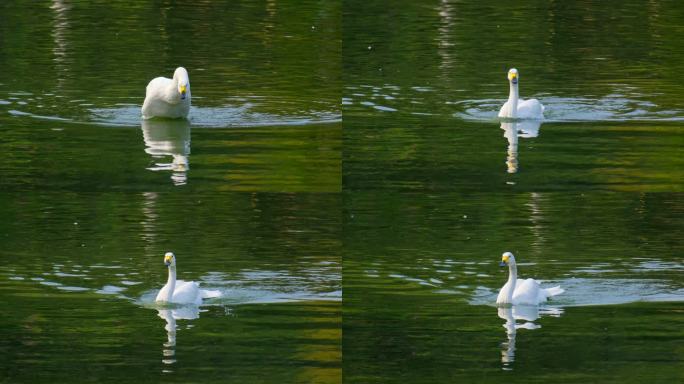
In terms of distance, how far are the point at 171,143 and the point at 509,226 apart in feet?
10.4

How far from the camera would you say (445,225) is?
19000 mm

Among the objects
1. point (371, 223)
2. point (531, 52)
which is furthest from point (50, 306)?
point (531, 52)

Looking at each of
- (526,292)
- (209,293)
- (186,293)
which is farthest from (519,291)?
(186,293)

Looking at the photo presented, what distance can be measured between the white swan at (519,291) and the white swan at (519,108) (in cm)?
148

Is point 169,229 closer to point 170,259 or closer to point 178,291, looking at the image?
point 170,259

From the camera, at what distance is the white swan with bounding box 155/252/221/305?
18625 mm

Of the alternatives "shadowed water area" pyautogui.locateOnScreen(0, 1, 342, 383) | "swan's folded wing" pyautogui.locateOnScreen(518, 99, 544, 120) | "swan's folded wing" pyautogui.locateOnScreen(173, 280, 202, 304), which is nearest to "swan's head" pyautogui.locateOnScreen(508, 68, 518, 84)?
"swan's folded wing" pyautogui.locateOnScreen(518, 99, 544, 120)

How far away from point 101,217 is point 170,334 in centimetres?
159

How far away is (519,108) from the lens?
19.8 meters

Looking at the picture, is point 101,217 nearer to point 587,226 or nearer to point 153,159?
point 153,159

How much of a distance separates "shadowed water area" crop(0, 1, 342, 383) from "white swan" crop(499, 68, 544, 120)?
1.66 meters

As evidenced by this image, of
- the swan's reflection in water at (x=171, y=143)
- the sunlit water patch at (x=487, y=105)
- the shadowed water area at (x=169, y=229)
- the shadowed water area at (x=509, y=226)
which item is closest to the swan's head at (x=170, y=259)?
the shadowed water area at (x=169, y=229)

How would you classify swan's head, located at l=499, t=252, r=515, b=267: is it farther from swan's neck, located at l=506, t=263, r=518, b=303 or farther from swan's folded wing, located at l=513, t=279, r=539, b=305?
swan's folded wing, located at l=513, t=279, r=539, b=305

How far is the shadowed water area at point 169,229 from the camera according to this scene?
54.6ft
